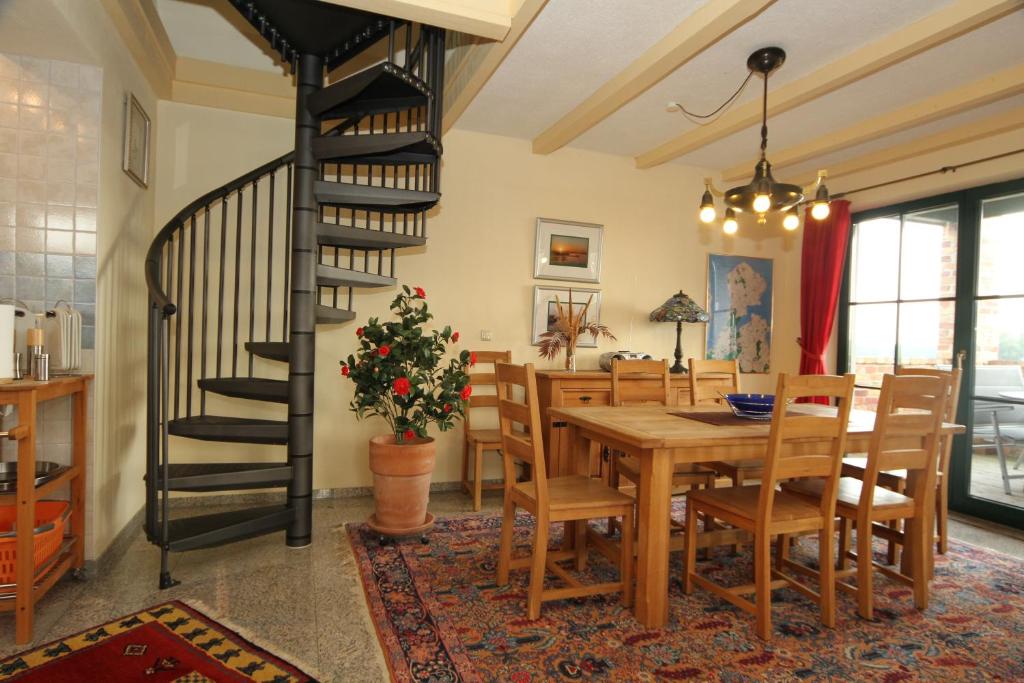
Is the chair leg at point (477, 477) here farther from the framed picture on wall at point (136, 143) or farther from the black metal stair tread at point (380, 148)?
the framed picture on wall at point (136, 143)

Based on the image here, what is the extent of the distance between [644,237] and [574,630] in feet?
11.5

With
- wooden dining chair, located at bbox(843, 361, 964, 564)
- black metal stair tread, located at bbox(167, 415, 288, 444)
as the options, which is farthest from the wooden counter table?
wooden dining chair, located at bbox(843, 361, 964, 564)

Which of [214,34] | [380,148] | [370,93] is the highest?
[214,34]

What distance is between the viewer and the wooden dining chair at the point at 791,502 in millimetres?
2246

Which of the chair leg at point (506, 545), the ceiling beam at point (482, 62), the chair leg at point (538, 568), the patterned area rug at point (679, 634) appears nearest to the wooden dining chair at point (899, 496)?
the patterned area rug at point (679, 634)

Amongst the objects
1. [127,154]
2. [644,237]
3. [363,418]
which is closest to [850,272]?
[644,237]

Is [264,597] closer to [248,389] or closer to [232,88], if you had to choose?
[248,389]

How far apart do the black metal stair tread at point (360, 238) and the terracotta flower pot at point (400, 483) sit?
1.13 m

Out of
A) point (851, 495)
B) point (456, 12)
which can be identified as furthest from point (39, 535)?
point (851, 495)

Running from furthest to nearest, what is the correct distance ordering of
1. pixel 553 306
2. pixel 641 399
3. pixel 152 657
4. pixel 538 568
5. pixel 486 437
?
pixel 553 306 < pixel 486 437 < pixel 641 399 < pixel 538 568 < pixel 152 657

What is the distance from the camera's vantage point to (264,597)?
2492mm

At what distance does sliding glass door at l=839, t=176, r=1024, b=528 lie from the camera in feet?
13.0

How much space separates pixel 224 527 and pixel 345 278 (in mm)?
1429

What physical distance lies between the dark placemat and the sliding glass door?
→ 7.88 ft
